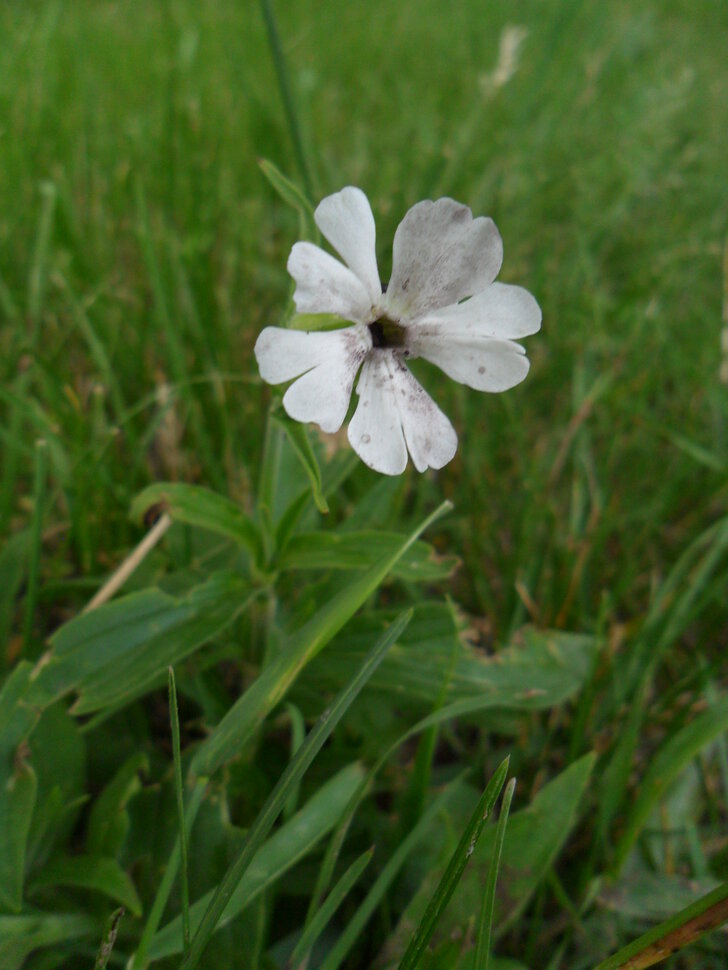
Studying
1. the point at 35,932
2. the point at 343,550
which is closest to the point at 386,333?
the point at 343,550

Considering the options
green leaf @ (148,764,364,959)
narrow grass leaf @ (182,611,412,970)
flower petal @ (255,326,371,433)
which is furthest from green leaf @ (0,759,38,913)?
flower petal @ (255,326,371,433)

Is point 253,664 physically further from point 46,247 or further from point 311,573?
point 46,247

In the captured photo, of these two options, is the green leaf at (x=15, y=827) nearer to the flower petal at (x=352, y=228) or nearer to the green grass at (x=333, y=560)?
the green grass at (x=333, y=560)

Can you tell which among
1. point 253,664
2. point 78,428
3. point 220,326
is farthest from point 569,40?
point 253,664

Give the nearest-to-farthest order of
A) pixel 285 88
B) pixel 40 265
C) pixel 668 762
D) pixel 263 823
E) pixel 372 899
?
pixel 263 823 → pixel 372 899 → pixel 668 762 → pixel 285 88 → pixel 40 265

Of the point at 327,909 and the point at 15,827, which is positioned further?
the point at 15,827

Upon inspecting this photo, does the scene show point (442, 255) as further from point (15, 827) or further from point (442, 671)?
point (15, 827)
